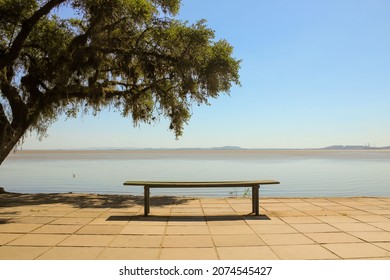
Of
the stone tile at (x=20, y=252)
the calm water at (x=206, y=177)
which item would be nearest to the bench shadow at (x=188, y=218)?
the stone tile at (x=20, y=252)

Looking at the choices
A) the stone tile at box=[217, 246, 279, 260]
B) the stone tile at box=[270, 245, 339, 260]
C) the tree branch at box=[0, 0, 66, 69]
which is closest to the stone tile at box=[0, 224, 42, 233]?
the stone tile at box=[217, 246, 279, 260]

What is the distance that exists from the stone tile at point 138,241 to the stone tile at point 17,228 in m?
1.93

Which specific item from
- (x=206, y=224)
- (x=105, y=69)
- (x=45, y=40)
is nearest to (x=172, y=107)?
(x=105, y=69)

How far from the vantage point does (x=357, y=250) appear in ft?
16.4

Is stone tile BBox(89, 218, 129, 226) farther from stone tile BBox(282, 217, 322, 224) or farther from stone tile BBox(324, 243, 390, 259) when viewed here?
stone tile BBox(324, 243, 390, 259)

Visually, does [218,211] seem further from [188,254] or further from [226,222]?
[188,254]

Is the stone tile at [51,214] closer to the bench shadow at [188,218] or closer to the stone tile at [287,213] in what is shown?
the bench shadow at [188,218]

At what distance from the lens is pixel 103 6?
10.9m

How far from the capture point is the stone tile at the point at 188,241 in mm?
5324

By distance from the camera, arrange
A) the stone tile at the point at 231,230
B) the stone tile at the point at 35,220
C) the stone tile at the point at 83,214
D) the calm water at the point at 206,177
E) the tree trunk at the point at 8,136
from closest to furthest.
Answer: the stone tile at the point at 231,230
the stone tile at the point at 35,220
the stone tile at the point at 83,214
the tree trunk at the point at 8,136
the calm water at the point at 206,177

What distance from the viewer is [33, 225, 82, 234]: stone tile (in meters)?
6.20

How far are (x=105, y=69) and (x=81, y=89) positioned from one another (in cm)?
167

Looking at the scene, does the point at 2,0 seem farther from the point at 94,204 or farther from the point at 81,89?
the point at 94,204

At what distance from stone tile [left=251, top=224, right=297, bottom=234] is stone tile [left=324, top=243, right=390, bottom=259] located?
1.06m
